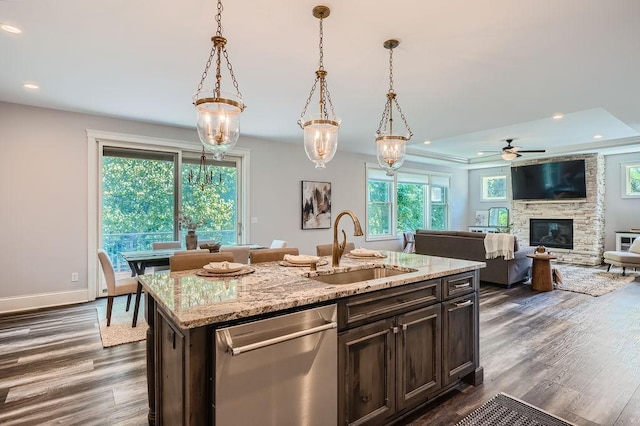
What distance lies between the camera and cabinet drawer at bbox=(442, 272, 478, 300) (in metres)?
2.26

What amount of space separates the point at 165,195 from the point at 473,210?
9.39 metres

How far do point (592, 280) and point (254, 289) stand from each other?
7.12m

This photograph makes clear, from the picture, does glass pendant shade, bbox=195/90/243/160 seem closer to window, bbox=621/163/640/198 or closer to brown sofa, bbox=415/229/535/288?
brown sofa, bbox=415/229/535/288

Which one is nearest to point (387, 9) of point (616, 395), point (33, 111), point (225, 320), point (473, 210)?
point (225, 320)

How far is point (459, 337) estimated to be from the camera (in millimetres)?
2355

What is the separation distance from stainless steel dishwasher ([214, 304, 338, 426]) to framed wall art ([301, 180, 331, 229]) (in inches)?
208

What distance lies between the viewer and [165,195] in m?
5.42

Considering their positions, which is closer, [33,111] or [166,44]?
[166,44]

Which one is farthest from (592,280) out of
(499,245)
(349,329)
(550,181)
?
(349,329)

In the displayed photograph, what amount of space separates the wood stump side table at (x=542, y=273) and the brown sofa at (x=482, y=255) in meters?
0.28

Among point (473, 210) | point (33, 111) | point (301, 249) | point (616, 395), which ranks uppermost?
point (33, 111)

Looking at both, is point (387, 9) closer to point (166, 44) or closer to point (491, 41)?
point (491, 41)

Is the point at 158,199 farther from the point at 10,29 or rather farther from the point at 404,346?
the point at 404,346

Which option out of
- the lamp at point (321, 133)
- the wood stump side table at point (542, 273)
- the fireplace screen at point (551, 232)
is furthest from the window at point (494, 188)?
the lamp at point (321, 133)
